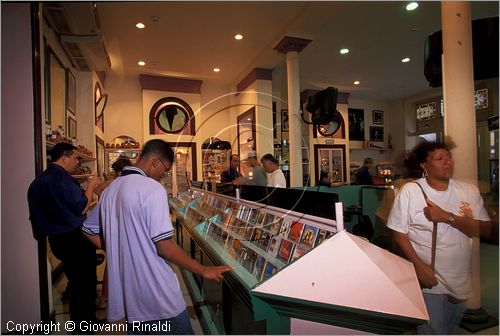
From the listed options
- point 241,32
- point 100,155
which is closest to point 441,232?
point 241,32

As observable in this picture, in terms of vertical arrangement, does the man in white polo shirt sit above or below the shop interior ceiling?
below

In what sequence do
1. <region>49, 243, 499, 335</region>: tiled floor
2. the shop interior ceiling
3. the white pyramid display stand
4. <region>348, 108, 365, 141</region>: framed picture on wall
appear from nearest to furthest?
the white pyramid display stand → <region>49, 243, 499, 335</region>: tiled floor → the shop interior ceiling → <region>348, 108, 365, 141</region>: framed picture on wall

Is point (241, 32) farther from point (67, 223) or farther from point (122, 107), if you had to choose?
point (67, 223)

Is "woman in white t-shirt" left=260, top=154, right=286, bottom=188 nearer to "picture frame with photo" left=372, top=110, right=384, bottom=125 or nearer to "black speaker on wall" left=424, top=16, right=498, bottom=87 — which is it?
"black speaker on wall" left=424, top=16, right=498, bottom=87

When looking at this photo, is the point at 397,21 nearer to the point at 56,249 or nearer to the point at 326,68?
the point at 326,68

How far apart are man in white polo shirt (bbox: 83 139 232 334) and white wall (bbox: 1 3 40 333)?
1407mm

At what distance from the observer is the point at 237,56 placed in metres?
4.66

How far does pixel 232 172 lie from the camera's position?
206 centimetres

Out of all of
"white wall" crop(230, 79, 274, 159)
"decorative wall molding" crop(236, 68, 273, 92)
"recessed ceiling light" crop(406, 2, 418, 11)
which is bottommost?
"white wall" crop(230, 79, 274, 159)

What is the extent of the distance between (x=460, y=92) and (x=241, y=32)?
3.40m

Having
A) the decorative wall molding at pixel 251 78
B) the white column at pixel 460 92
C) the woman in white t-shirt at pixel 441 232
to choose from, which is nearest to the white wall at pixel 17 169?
the decorative wall molding at pixel 251 78

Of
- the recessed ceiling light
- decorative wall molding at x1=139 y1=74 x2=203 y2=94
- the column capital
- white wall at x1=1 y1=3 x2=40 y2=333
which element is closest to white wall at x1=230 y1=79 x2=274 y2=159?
decorative wall molding at x1=139 y1=74 x2=203 y2=94

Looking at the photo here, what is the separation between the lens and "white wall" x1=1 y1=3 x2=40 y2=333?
2.18 meters

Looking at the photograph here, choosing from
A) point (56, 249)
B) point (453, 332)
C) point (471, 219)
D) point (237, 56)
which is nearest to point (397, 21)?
point (237, 56)
